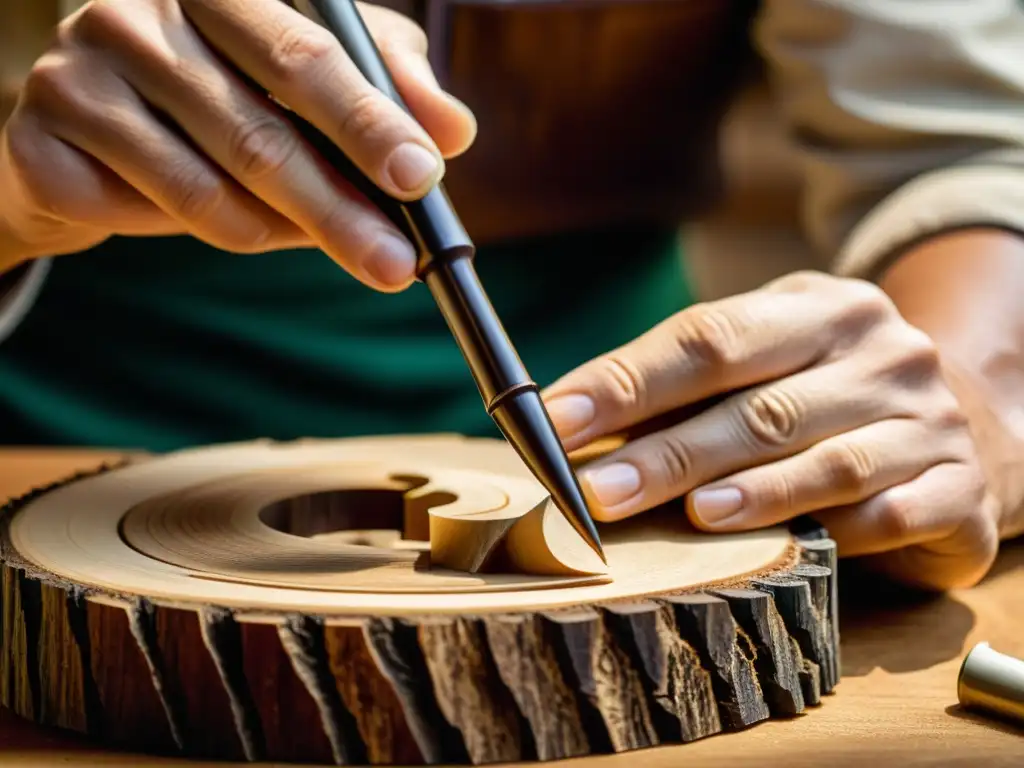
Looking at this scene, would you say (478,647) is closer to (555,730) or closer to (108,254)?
(555,730)

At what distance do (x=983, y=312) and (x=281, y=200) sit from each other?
728 millimetres

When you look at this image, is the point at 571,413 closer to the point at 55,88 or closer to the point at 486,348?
the point at 486,348

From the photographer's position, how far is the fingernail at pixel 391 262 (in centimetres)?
83

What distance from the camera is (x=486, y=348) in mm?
810

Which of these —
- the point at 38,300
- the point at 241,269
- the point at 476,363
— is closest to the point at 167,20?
the point at 476,363

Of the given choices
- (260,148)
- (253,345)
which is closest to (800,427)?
(260,148)

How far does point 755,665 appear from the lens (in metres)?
0.76

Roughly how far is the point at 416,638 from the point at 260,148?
1.23ft

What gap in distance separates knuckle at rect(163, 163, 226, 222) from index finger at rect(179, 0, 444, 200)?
3.1 inches

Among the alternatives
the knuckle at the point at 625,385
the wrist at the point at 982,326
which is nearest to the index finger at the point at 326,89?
the knuckle at the point at 625,385

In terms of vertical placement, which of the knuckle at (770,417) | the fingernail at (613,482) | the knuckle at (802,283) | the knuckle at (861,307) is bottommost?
the fingernail at (613,482)

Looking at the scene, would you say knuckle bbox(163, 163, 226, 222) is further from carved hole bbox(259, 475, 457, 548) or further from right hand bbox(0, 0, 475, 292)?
carved hole bbox(259, 475, 457, 548)

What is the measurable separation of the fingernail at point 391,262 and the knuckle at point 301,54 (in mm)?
124

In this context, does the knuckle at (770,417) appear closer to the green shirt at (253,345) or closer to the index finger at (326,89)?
the index finger at (326,89)
